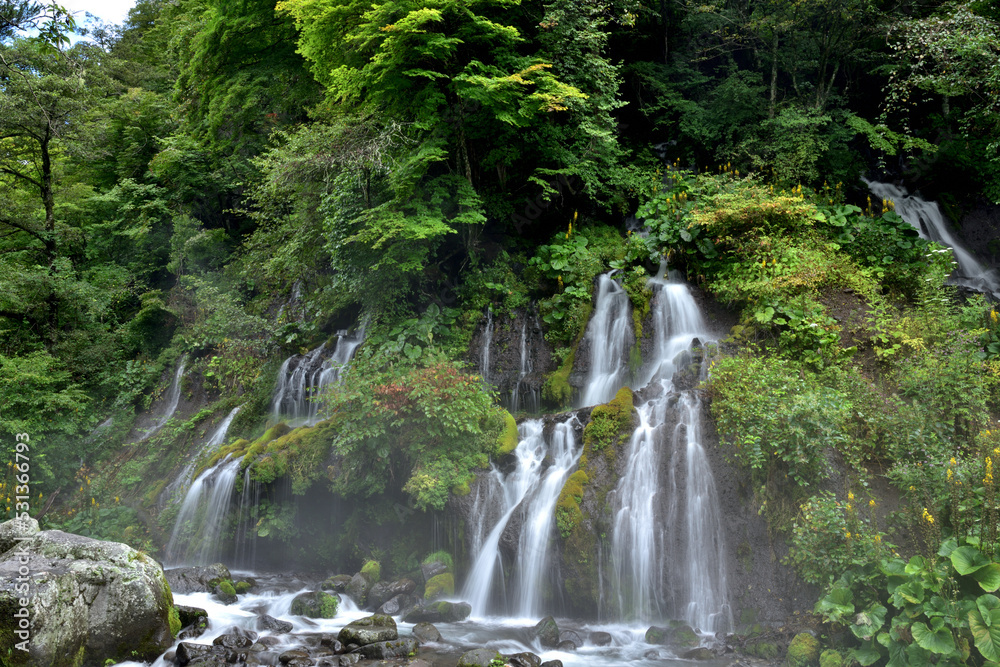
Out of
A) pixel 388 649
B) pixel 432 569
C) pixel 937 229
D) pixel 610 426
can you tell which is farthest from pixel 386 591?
pixel 937 229

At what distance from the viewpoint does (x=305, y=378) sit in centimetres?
1258

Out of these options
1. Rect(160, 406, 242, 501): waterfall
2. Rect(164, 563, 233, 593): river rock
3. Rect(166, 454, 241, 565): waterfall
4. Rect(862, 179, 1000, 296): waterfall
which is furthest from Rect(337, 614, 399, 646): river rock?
Rect(862, 179, 1000, 296): waterfall

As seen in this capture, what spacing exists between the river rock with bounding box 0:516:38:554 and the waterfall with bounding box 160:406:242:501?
3.95m

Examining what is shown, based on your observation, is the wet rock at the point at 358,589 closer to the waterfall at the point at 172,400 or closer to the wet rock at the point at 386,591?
the wet rock at the point at 386,591

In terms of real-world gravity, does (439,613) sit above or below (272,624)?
above

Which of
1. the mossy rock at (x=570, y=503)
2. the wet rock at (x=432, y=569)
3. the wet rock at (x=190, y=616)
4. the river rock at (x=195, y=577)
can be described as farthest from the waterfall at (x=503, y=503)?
the river rock at (x=195, y=577)

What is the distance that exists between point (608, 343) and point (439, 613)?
5.23 metres

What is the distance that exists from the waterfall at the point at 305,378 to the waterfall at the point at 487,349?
2.86m

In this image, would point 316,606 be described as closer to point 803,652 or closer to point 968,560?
point 803,652

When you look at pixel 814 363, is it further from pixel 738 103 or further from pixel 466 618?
pixel 738 103

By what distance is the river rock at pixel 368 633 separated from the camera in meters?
6.61

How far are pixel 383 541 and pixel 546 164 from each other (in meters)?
8.14

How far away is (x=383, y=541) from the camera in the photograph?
9.19 m

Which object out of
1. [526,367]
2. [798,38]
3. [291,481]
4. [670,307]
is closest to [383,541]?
[291,481]
